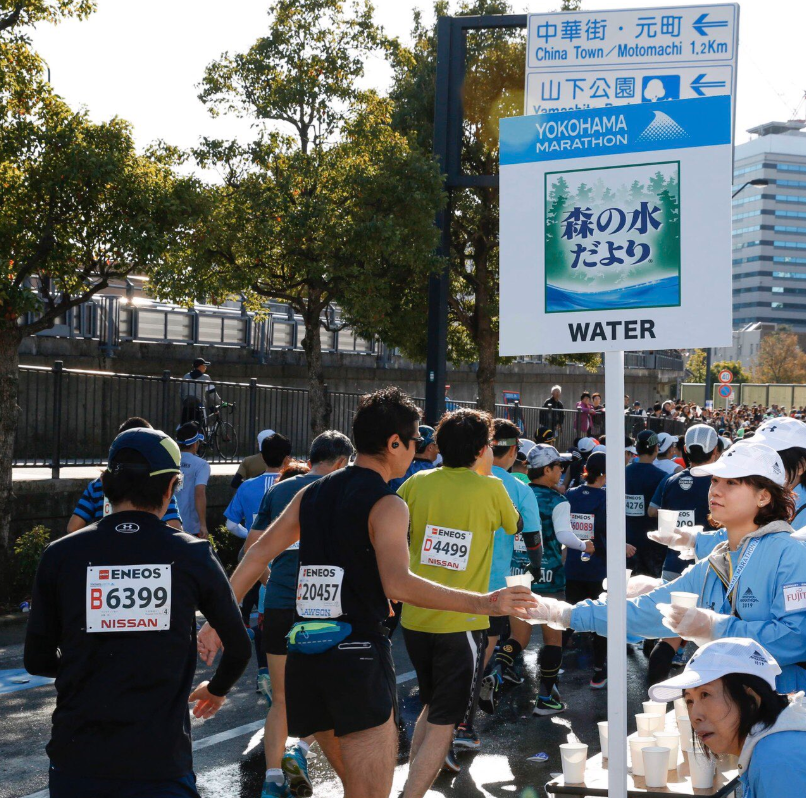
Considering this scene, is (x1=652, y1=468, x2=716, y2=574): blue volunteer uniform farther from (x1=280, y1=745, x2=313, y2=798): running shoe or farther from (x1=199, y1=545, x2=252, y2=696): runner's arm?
(x1=199, y1=545, x2=252, y2=696): runner's arm

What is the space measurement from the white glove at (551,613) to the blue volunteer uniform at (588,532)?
4411mm

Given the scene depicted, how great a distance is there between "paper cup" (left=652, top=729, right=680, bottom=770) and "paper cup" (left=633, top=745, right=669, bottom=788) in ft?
0.39

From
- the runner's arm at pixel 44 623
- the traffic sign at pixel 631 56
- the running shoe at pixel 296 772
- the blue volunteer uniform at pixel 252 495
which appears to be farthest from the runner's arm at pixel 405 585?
the traffic sign at pixel 631 56

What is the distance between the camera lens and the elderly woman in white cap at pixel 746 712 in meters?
2.52

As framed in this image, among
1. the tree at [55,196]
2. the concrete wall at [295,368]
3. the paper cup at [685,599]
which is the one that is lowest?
the paper cup at [685,599]

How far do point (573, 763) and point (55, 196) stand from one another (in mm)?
8627

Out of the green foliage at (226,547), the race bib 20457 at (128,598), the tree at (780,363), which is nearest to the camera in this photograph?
the race bib 20457 at (128,598)

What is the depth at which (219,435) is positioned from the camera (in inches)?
617

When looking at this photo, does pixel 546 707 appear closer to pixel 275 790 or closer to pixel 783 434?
pixel 275 790

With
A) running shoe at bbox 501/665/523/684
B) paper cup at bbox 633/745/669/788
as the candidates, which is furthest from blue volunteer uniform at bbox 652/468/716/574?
paper cup at bbox 633/745/669/788

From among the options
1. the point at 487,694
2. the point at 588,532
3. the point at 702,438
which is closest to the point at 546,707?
the point at 487,694

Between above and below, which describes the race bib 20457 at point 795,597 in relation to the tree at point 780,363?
below

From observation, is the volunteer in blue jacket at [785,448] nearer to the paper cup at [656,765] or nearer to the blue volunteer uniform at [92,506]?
→ the paper cup at [656,765]

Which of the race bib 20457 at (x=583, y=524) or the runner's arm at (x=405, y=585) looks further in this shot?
the race bib 20457 at (x=583, y=524)
